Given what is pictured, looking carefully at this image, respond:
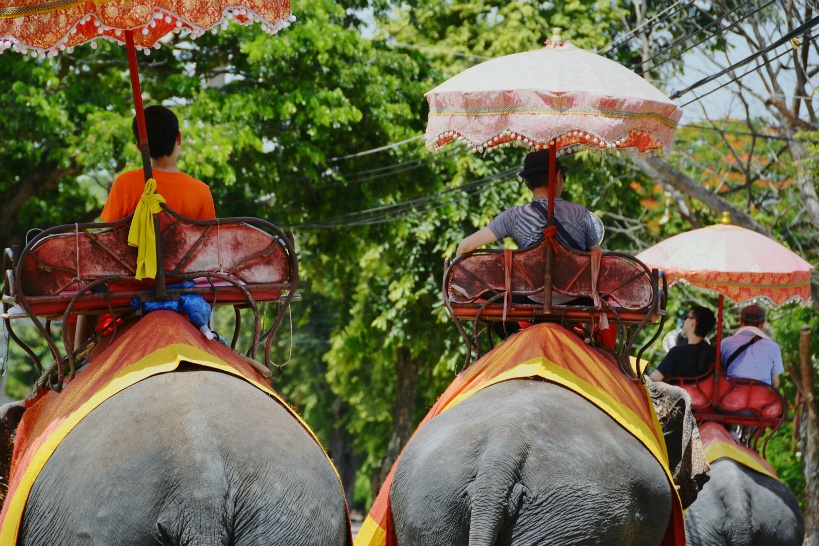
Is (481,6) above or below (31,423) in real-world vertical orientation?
above

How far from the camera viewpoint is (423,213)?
1977 centimetres

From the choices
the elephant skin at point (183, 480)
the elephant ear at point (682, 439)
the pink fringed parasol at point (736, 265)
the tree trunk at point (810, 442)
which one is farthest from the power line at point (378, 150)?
the elephant skin at point (183, 480)

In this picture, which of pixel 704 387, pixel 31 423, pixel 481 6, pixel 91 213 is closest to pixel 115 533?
pixel 31 423

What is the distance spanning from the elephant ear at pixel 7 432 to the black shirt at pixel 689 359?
17.5ft

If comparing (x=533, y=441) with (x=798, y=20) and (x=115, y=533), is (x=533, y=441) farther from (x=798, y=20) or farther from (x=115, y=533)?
(x=798, y=20)

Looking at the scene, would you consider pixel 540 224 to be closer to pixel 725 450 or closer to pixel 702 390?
pixel 725 450

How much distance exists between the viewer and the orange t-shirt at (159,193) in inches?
233

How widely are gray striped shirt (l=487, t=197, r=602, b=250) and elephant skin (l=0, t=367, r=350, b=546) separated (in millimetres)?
2379

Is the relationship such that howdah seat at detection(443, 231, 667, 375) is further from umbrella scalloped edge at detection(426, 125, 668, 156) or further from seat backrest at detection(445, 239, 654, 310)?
umbrella scalloped edge at detection(426, 125, 668, 156)

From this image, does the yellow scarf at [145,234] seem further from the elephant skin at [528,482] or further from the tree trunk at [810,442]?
the tree trunk at [810,442]

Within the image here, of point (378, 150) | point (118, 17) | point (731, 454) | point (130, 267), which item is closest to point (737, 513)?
point (731, 454)

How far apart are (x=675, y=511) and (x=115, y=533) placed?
8.26 feet

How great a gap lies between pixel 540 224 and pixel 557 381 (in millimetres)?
1251

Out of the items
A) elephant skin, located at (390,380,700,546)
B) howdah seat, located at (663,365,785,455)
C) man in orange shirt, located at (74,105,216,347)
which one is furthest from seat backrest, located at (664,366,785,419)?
man in orange shirt, located at (74,105,216,347)
